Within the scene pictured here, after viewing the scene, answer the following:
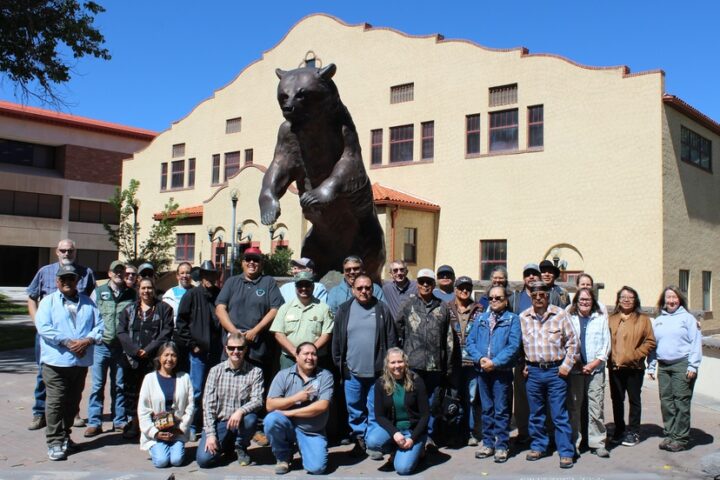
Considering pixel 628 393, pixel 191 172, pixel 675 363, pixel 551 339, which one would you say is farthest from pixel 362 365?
pixel 191 172

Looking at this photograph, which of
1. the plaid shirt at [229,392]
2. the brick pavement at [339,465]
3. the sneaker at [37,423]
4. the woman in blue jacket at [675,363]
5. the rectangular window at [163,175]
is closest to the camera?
the brick pavement at [339,465]

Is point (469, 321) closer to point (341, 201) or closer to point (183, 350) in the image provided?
point (341, 201)

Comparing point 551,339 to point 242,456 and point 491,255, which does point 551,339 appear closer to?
point 242,456

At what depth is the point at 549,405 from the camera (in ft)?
19.2

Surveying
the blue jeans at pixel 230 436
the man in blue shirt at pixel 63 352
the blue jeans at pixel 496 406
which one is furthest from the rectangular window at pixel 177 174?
the blue jeans at pixel 496 406

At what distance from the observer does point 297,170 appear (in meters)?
6.51

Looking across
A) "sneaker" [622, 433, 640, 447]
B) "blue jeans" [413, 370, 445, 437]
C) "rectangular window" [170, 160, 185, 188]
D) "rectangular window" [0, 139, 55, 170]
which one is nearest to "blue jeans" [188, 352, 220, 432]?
"blue jeans" [413, 370, 445, 437]

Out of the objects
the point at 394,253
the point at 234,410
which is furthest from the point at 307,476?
the point at 394,253

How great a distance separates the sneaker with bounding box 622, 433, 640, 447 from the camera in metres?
6.44

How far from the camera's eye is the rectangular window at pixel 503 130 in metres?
22.6

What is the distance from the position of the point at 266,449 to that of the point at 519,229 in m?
17.2

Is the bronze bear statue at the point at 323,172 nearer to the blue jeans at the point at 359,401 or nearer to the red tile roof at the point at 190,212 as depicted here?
the blue jeans at the point at 359,401

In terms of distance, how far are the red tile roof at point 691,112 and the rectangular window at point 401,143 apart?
8.81 meters

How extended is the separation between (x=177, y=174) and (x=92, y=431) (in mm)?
27565
